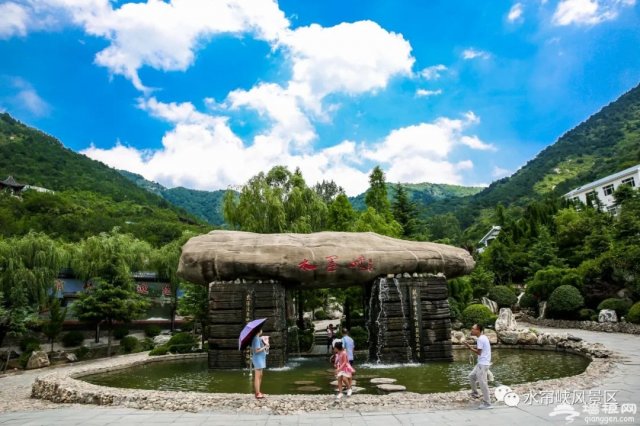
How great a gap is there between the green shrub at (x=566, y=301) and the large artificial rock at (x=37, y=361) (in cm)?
2200

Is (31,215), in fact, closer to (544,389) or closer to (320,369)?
(320,369)

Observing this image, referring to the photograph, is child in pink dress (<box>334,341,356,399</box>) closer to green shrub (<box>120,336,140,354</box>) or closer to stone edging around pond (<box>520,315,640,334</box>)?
stone edging around pond (<box>520,315,640,334</box>)

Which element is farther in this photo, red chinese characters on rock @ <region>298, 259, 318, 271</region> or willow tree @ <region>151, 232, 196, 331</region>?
willow tree @ <region>151, 232, 196, 331</region>

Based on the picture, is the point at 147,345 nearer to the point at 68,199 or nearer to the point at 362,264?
the point at 362,264

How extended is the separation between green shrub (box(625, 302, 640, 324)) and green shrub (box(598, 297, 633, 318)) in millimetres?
1222

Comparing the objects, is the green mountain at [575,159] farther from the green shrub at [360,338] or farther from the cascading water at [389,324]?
the cascading water at [389,324]

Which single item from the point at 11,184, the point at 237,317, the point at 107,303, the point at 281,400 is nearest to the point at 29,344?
the point at 107,303

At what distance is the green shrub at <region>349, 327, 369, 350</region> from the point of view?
16.8 metres

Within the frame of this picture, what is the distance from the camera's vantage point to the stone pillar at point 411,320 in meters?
Result: 12.9

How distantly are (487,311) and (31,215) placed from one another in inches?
1869

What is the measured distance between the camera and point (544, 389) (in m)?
7.26

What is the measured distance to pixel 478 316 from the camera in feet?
65.0

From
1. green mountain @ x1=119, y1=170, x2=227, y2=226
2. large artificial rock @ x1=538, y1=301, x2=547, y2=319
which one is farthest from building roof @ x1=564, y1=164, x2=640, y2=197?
green mountain @ x1=119, y1=170, x2=227, y2=226

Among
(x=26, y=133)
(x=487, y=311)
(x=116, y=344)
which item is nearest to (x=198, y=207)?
(x=26, y=133)
